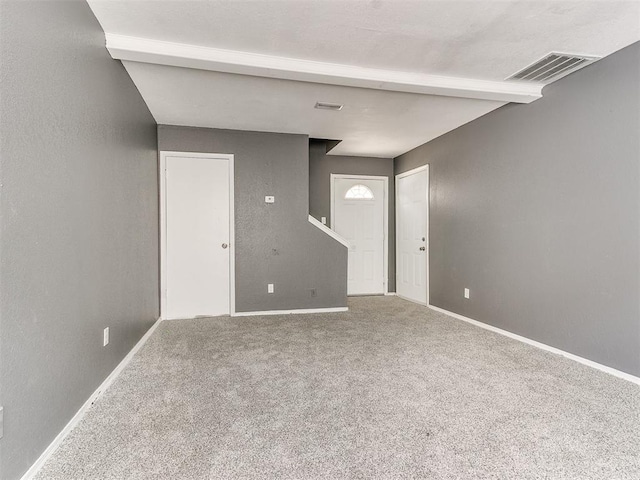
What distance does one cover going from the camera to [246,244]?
14.1 feet

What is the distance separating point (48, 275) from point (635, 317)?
3538 mm

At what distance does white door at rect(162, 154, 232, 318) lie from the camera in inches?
162

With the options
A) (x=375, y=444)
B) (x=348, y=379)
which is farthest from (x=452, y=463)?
(x=348, y=379)

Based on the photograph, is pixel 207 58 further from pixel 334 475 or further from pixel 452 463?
pixel 452 463

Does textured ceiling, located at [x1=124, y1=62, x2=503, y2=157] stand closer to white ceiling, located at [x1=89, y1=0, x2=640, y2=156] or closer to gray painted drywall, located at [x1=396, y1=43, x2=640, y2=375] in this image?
white ceiling, located at [x1=89, y1=0, x2=640, y2=156]

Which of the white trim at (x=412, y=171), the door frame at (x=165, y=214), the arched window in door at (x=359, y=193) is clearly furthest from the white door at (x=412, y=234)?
the door frame at (x=165, y=214)

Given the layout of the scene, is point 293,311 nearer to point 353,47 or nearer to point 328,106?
point 328,106

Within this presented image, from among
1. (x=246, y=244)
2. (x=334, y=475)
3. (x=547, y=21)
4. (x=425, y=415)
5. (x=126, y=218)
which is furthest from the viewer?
(x=246, y=244)

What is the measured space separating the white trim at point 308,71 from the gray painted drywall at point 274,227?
5.62 ft

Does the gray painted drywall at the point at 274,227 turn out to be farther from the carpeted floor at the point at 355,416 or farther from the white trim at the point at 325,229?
the carpeted floor at the point at 355,416

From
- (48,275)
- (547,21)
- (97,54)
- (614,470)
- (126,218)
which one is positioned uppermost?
(547,21)

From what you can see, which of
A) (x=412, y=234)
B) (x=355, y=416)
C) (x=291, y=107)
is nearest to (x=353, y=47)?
(x=291, y=107)

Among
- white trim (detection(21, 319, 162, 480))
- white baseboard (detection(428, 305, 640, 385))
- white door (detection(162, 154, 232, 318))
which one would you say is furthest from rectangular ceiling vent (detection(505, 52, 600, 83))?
white trim (detection(21, 319, 162, 480))

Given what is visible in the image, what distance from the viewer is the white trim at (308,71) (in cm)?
234
